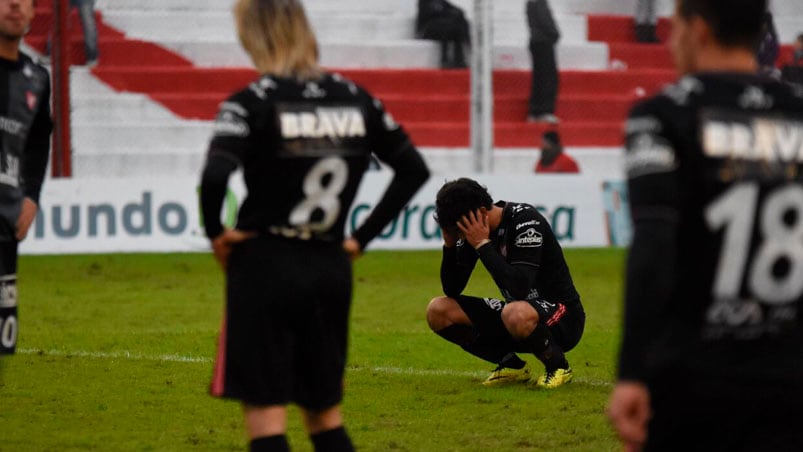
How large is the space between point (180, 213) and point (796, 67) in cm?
840

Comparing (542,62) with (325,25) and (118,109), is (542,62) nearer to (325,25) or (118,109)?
(325,25)

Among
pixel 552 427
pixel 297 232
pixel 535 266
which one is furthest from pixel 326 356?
pixel 535 266

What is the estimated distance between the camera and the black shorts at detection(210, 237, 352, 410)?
4.70 m

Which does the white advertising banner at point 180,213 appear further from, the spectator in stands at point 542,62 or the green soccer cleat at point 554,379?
the green soccer cleat at point 554,379

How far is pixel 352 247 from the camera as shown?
201 inches

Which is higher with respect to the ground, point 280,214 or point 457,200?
point 280,214

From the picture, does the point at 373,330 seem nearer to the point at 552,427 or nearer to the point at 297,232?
the point at 552,427

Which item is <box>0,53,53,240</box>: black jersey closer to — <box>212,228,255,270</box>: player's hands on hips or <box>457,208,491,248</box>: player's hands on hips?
<box>212,228,255,270</box>: player's hands on hips

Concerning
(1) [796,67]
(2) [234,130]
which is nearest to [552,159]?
(1) [796,67]

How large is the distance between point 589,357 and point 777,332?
6.74 meters

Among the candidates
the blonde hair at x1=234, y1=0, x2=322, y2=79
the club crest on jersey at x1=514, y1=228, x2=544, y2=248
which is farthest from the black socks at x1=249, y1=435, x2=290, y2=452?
the club crest on jersey at x1=514, y1=228, x2=544, y2=248

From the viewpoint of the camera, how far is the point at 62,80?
1725 centimetres

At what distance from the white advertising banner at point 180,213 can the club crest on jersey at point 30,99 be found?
9.68 metres

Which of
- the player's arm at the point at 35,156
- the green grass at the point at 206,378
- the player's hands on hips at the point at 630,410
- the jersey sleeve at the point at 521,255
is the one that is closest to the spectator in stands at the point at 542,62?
the green grass at the point at 206,378
